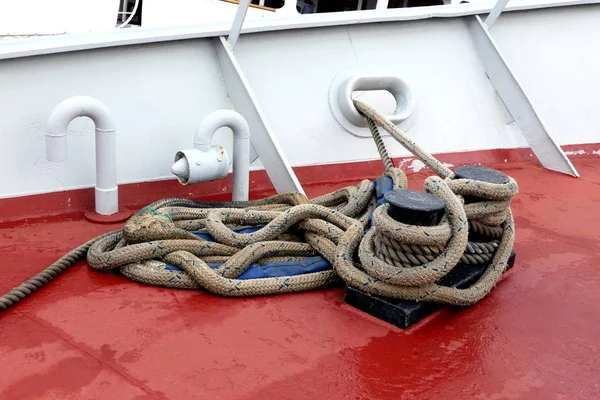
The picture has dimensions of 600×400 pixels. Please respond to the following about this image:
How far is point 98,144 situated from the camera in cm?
304

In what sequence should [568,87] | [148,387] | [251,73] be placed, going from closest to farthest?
[148,387] < [251,73] < [568,87]

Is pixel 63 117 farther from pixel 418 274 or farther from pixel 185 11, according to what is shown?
pixel 185 11

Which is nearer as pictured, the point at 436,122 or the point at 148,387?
the point at 148,387

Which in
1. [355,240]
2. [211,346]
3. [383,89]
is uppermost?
[383,89]

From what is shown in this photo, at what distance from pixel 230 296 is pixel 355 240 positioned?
20.6 inches

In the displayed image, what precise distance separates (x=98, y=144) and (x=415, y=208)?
1.50 meters

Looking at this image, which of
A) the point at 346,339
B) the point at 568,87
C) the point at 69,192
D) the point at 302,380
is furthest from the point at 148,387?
the point at 568,87

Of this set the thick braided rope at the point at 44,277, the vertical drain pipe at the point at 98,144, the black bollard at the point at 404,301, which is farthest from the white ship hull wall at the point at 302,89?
the black bollard at the point at 404,301

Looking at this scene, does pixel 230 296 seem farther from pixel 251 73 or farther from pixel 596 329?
pixel 251 73

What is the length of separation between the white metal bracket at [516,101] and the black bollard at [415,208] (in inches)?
84.0

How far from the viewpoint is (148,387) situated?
2.00m

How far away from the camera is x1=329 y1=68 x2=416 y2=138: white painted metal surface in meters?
3.90

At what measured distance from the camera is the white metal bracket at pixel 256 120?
11.2ft

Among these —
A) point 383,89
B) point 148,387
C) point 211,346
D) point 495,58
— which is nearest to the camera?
point 148,387
